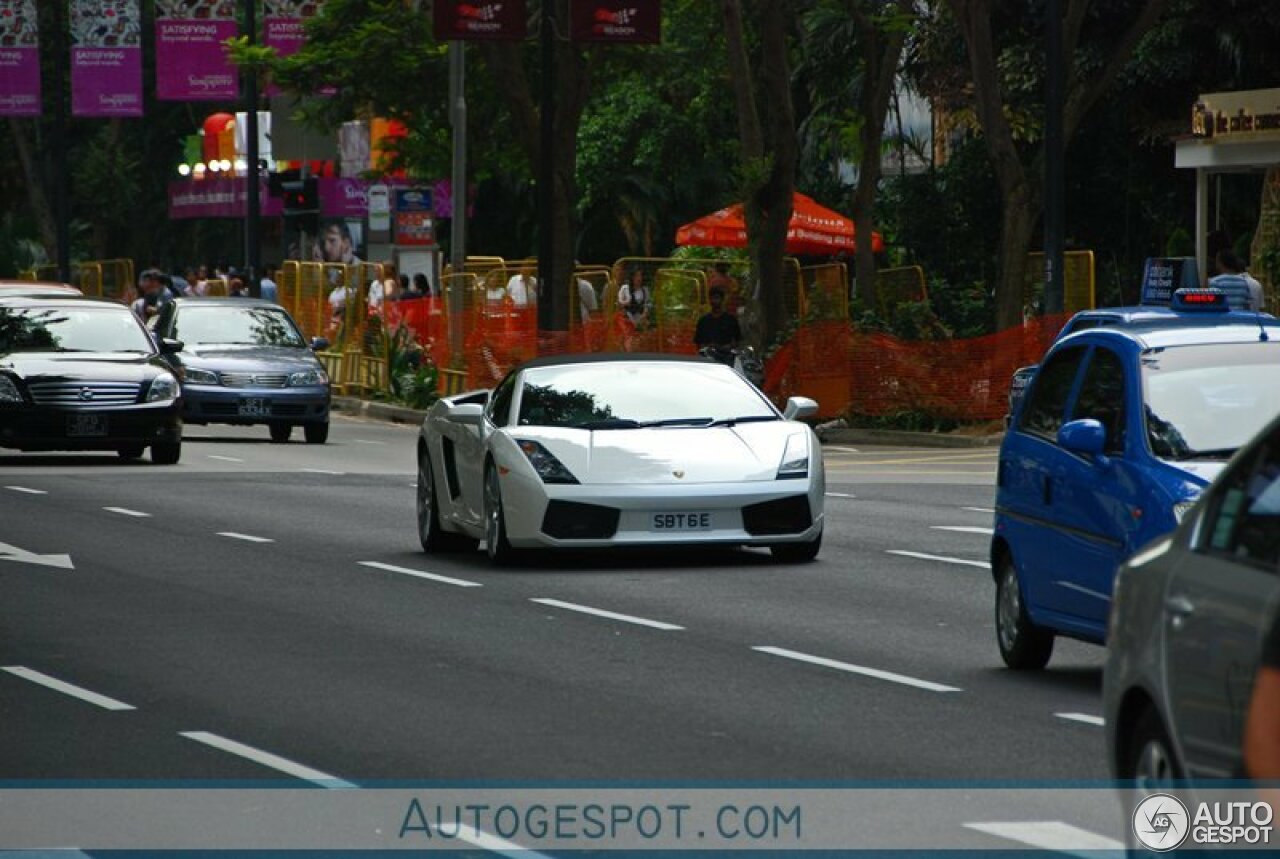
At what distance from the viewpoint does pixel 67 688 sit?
1176 cm

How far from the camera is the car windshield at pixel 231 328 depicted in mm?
34062

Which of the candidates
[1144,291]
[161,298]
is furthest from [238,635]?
[161,298]

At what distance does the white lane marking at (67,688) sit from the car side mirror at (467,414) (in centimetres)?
578

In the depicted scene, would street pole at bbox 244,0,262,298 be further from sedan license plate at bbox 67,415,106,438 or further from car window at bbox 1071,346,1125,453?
car window at bbox 1071,346,1125,453

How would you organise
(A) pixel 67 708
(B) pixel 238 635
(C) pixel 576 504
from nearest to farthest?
(A) pixel 67 708 → (B) pixel 238 635 → (C) pixel 576 504

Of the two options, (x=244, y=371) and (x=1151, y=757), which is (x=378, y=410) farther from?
(x=1151, y=757)

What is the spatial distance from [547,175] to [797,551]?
19856 millimetres

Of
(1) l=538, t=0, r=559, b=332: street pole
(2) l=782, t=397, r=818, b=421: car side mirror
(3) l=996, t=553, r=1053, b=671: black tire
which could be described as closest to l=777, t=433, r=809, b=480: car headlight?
(2) l=782, t=397, r=818, b=421: car side mirror

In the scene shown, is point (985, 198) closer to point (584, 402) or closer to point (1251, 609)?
point (584, 402)

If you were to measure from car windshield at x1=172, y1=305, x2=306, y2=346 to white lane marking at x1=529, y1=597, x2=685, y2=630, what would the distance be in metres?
19.3

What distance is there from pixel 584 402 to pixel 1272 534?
1162 centimetres

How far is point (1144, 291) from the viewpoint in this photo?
25172 millimetres

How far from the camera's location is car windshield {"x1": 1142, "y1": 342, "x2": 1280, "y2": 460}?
1130 cm

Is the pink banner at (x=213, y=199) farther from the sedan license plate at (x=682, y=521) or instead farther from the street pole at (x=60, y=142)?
the sedan license plate at (x=682, y=521)
